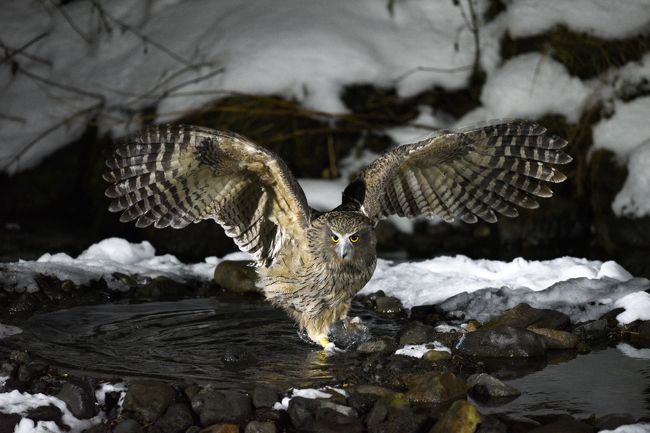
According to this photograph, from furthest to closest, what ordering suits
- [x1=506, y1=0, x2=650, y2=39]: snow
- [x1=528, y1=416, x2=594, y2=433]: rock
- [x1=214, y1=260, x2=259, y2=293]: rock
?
[x1=506, y1=0, x2=650, y2=39]: snow → [x1=214, y1=260, x2=259, y2=293]: rock → [x1=528, y1=416, x2=594, y2=433]: rock

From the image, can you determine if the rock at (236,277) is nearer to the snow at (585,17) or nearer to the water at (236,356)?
the water at (236,356)

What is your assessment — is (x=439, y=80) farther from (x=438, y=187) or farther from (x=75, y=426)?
(x=75, y=426)

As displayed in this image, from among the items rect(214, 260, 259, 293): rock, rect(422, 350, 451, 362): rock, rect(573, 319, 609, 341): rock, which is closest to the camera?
rect(422, 350, 451, 362): rock

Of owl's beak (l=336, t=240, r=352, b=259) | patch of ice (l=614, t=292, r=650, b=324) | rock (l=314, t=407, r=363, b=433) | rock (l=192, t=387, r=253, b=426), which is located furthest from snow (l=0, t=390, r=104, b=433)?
patch of ice (l=614, t=292, r=650, b=324)

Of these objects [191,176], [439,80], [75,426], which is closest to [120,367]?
[75,426]

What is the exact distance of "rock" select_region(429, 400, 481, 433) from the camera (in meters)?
4.30

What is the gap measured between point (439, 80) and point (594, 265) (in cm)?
438

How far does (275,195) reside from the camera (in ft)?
19.4

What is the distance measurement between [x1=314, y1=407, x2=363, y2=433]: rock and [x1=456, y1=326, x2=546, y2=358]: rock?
4.24ft

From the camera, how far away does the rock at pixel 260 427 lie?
4379mm

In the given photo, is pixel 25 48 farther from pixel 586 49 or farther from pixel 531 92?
pixel 586 49

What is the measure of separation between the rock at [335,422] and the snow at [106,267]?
10.1 feet

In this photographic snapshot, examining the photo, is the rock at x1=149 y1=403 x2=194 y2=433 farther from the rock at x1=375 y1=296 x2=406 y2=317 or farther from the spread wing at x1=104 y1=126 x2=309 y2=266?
the rock at x1=375 y1=296 x2=406 y2=317

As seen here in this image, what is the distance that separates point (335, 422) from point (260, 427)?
358 mm
